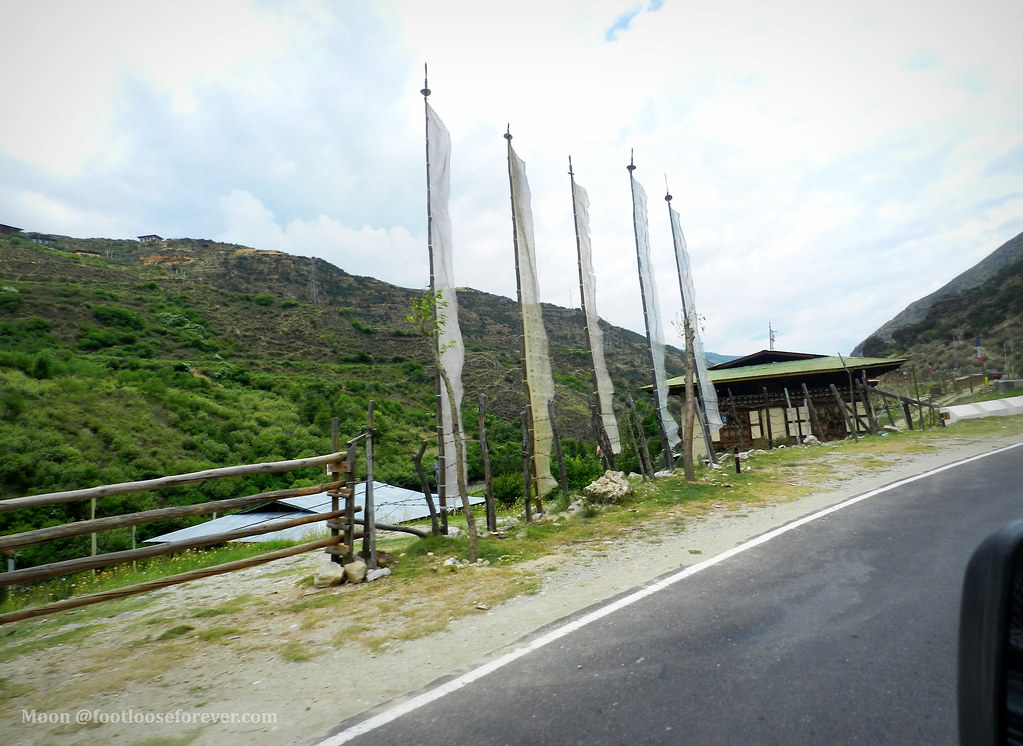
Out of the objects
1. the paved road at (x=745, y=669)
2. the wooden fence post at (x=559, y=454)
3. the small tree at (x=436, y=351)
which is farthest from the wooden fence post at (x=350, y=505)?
the wooden fence post at (x=559, y=454)

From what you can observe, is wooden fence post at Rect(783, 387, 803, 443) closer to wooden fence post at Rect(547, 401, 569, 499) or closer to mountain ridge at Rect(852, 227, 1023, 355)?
wooden fence post at Rect(547, 401, 569, 499)

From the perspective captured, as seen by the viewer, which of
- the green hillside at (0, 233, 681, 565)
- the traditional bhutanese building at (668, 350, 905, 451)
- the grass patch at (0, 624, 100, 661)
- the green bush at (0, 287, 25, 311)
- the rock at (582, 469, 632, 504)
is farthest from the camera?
the green bush at (0, 287, 25, 311)

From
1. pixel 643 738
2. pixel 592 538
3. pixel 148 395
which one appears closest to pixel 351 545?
pixel 592 538

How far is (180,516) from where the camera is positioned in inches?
231

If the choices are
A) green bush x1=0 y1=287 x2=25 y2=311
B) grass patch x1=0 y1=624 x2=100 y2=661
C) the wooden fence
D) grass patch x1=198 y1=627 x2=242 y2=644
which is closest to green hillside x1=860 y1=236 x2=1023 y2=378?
the wooden fence

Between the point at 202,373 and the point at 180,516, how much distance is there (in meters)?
42.7

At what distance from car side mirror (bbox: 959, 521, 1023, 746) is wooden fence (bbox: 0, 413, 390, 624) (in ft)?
20.9

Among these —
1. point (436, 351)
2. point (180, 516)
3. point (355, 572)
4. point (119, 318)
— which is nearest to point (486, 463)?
point (436, 351)

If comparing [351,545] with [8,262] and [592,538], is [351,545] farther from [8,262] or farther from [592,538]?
[8,262]

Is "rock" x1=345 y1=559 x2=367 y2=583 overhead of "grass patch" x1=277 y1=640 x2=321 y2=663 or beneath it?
overhead

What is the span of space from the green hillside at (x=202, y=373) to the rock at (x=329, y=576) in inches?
152

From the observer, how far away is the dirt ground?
3533 mm

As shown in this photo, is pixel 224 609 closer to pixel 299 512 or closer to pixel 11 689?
pixel 11 689

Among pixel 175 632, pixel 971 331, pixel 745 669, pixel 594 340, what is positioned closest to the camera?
pixel 745 669
